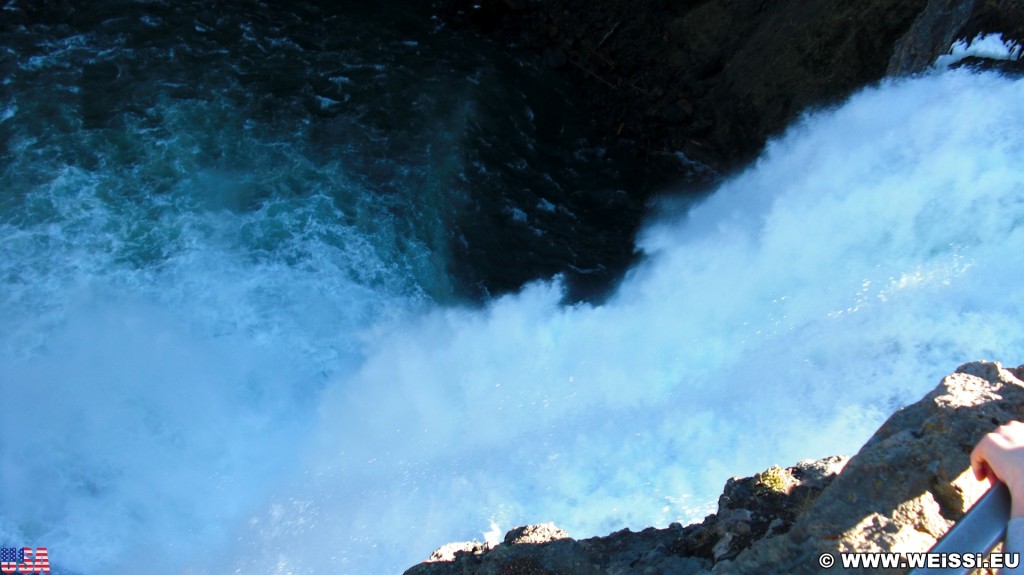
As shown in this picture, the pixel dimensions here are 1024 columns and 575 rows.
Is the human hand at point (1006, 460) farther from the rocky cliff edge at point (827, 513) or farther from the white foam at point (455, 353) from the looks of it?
the white foam at point (455, 353)

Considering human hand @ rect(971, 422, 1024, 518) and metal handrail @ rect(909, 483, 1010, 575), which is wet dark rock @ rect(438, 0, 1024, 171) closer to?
human hand @ rect(971, 422, 1024, 518)

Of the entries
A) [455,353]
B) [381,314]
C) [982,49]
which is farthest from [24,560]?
[982,49]

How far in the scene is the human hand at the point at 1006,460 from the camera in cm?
251

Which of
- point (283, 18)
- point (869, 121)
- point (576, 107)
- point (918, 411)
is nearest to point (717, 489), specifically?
point (918, 411)

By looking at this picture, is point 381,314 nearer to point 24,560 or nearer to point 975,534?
point 24,560

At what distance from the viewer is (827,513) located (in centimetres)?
460

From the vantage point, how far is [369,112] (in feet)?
40.1

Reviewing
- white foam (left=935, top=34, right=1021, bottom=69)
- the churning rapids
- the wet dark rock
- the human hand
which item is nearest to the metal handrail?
the human hand

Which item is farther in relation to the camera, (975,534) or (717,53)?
(717,53)

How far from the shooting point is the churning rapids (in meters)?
7.99

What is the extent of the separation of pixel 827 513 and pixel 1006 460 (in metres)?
2.02

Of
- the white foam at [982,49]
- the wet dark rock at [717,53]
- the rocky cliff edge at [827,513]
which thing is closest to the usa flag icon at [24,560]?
the rocky cliff edge at [827,513]

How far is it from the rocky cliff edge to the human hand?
4.71 ft

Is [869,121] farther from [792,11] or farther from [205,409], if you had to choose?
[205,409]
